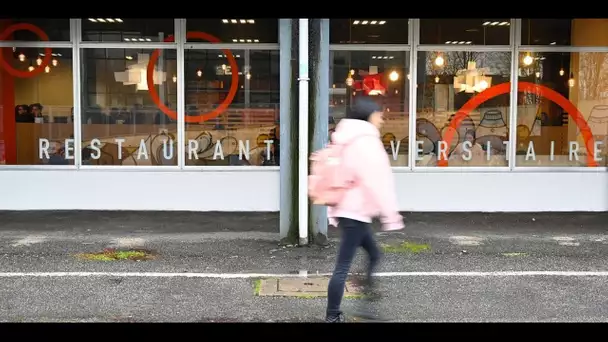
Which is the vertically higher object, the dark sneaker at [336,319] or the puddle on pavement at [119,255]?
the puddle on pavement at [119,255]

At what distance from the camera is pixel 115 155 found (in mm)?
10156

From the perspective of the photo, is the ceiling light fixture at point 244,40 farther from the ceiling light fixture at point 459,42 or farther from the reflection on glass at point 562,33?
the reflection on glass at point 562,33

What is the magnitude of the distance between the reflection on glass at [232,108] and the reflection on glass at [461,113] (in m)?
2.32

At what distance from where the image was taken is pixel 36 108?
399 inches

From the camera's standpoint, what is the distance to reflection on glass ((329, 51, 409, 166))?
10055mm

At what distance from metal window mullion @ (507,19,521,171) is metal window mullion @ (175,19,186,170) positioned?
5.04m

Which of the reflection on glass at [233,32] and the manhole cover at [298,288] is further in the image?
the reflection on glass at [233,32]

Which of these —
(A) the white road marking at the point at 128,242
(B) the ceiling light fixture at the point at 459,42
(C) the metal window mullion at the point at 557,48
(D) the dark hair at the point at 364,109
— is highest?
(B) the ceiling light fixture at the point at 459,42

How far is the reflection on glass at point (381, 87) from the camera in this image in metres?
10.1

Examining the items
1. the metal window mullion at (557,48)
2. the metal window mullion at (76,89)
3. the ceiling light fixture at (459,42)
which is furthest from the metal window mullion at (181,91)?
the metal window mullion at (557,48)
